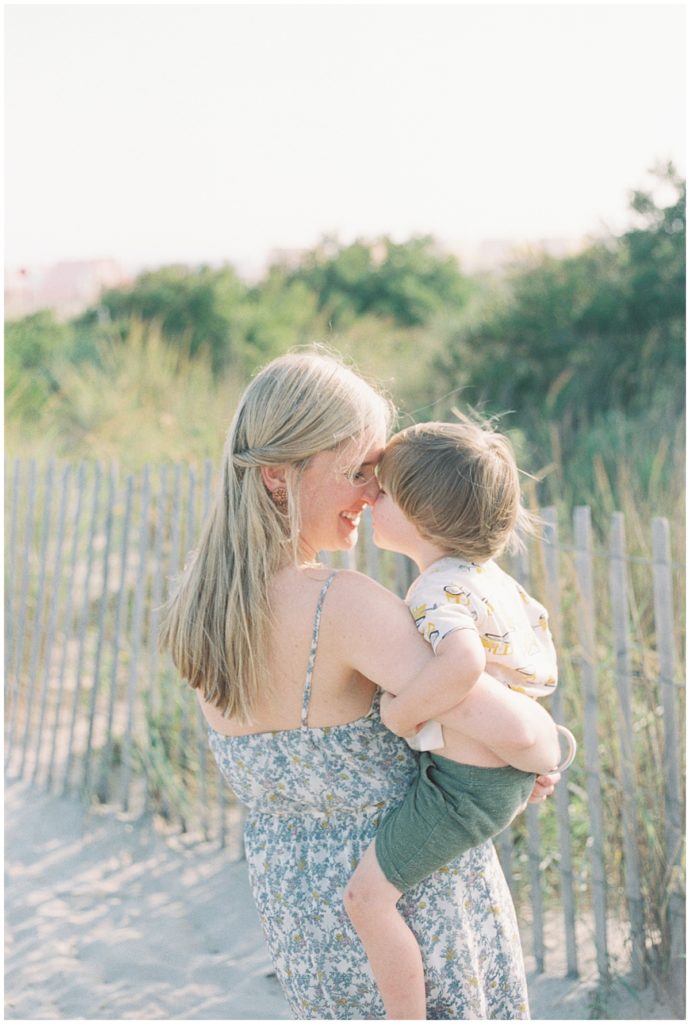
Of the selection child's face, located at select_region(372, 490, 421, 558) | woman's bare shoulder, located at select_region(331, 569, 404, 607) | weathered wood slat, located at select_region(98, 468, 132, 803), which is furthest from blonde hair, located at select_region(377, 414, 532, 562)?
weathered wood slat, located at select_region(98, 468, 132, 803)

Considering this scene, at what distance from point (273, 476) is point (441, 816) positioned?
0.65 m

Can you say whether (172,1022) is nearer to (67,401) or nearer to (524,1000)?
(524,1000)

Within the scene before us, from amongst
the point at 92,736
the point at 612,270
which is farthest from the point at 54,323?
the point at 92,736

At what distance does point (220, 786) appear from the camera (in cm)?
452

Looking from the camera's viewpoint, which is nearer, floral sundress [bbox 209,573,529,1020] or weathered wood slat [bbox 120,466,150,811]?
floral sundress [bbox 209,573,529,1020]

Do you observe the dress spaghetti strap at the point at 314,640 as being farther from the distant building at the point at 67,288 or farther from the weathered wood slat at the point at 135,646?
the distant building at the point at 67,288

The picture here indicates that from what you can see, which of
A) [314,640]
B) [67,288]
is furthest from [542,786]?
[67,288]

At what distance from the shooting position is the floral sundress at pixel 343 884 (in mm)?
1841

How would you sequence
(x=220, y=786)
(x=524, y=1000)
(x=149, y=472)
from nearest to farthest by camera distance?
1. (x=524, y=1000)
2. (x=220, y=786)
3. (x=149, y=472)

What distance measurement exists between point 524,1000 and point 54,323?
12.1 metres

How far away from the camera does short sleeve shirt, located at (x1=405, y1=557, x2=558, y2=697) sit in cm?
177

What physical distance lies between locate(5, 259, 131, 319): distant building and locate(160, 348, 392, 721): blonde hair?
11582mm

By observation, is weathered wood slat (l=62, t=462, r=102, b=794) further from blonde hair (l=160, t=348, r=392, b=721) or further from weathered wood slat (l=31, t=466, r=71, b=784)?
blonde hair (l=160, t=348, r=392, b=721)

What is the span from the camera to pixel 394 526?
194cm
